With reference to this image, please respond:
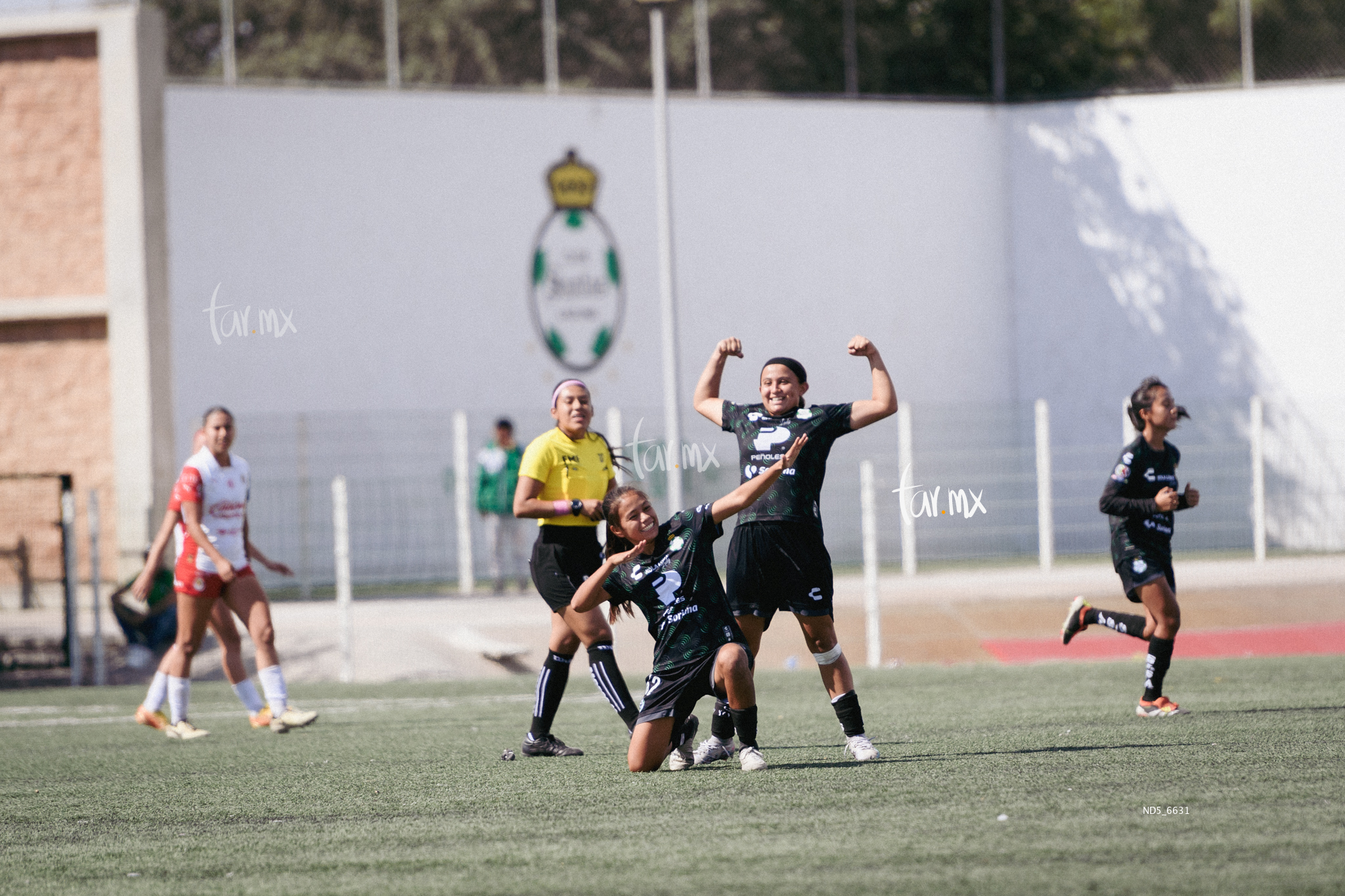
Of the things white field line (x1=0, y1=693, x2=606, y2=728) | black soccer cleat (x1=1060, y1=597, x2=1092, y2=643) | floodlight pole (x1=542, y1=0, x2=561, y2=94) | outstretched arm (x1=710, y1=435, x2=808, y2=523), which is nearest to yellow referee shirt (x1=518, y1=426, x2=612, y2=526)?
outstretched arm (x1=710, y1=435, x2=808, y2=523)

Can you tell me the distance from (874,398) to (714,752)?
6.24 ft

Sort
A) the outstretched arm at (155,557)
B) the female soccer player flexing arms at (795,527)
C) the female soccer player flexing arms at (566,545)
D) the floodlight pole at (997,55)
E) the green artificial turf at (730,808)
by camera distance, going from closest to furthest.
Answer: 1. the green artificial turf at (730,808)
2. the female soccer player flexing arms at (795,527)
3. the female soccer player flexing arms at (566,545)
4. the outstretched arm at (155,557)
5. the floodlight pole at (997,55)

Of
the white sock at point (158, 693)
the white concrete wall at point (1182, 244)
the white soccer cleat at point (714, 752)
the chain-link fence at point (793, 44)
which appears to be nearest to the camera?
the white soccer cleat at point (714, 752)

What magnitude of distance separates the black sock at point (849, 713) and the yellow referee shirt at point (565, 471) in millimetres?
1616

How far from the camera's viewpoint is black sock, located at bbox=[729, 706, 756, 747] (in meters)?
6.87

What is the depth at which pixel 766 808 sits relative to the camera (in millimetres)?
5887

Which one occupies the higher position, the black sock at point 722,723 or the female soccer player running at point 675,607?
the female soccer player running at point 675,607

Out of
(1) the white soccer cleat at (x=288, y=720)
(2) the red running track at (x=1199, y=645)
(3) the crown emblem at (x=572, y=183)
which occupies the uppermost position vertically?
(3) the crown emblem at (x=572, y=183)

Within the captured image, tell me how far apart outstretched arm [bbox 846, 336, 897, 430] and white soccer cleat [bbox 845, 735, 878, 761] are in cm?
149

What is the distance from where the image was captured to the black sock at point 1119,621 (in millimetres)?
8859

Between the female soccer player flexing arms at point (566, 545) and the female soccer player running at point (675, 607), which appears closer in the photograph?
the female soccer player running at point (675, 607)

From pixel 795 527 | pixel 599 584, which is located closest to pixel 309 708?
pixel 599 584

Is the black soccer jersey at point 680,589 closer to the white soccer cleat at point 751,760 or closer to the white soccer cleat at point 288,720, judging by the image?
the white soccer cleat at point 751,760

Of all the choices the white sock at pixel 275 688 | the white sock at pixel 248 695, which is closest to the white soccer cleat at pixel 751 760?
the white sock at pixel 275 688
